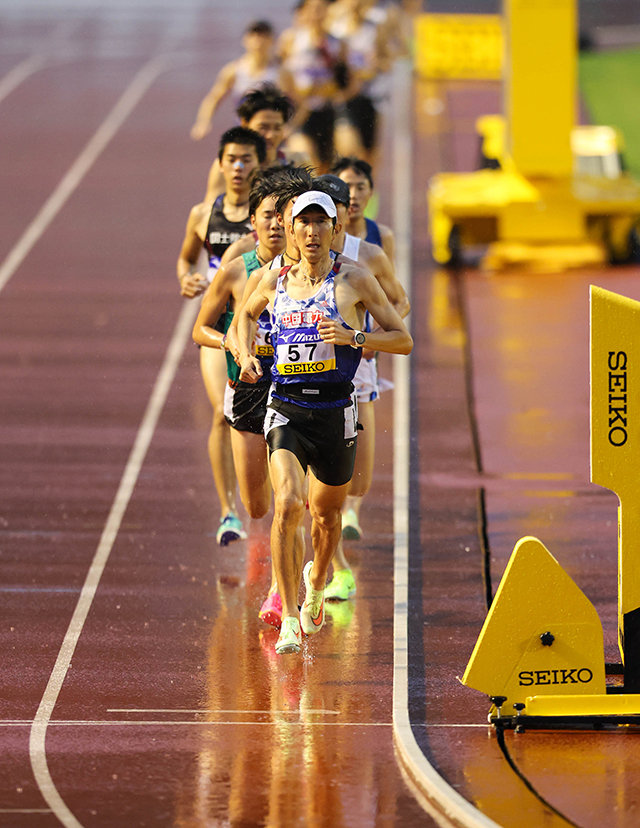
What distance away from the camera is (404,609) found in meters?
8.70

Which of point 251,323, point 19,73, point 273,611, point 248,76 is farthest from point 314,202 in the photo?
point 19,73

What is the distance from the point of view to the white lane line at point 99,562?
6.68m

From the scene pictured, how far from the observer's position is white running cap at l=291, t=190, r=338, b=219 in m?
7.63

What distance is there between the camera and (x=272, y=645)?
8117mm

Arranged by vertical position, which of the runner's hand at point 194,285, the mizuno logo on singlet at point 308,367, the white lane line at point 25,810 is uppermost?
the mizuno logo on singlet at point 308,367

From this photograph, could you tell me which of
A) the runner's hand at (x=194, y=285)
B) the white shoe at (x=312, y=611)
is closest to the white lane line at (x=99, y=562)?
the white shoe at (x=312, y=611)

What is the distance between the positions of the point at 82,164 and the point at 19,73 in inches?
281

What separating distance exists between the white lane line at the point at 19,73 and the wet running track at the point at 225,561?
7.03m

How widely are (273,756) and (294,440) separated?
5.13 ft

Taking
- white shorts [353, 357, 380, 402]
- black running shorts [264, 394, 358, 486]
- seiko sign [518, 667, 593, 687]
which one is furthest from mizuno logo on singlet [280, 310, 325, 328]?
seiko sign [518, 667, 593, 687]

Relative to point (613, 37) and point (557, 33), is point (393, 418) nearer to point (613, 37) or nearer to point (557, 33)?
point (557, 33)

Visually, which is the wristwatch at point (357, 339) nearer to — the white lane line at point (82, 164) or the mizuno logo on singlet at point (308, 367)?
the mizuno logo on singlet at point (308, 367)

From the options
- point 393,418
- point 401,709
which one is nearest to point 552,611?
point 401,709

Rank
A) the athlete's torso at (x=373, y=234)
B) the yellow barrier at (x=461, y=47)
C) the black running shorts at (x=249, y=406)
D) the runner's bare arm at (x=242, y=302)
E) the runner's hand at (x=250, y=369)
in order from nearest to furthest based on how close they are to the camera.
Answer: the runner's hand at (x=250, y=369), the runner's bare arm at (x=242, y=302), the black running shorts at (x=249, y=406), the athlete's torso at (x=373, y=234), the yellow barrier at (x=461, y=47)
